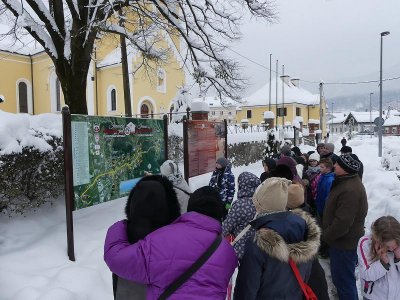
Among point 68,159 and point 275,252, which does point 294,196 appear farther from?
point 68,159

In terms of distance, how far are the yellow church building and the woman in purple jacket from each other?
80.7 ft

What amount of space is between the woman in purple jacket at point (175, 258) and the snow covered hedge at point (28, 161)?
134 inches

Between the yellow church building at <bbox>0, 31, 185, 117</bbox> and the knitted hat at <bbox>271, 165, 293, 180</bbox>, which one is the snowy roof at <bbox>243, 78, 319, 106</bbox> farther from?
the knitted hat at <bbox>271, 165, 293, 180</bbox>

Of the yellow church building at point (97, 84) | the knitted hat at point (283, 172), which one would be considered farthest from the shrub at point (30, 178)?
the yellow church building at point (97, 84)

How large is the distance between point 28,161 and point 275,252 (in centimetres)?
413

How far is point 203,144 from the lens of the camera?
820cm

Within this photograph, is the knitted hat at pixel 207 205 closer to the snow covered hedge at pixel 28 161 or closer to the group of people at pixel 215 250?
the group of people at pixel 215 250

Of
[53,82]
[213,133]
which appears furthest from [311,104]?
[213,133]

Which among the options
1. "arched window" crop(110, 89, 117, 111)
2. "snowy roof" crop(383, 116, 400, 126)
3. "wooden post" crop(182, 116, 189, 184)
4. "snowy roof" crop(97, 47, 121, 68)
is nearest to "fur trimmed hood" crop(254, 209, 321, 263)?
"wooden post" crop(182, 116, 189, 184)

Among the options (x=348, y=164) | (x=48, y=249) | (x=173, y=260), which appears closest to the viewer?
(x=173, y=260)

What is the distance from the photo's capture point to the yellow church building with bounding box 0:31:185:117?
1072 inches

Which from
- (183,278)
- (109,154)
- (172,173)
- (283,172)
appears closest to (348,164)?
(283,172)

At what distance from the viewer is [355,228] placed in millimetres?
4078

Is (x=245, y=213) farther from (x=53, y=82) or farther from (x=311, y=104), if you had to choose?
(x=311, y=104)
